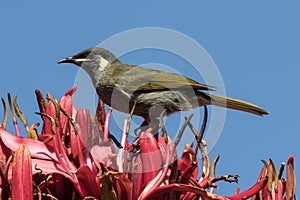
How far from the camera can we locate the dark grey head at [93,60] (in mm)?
7121

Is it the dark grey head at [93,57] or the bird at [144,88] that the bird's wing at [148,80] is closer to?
the bird at [144,88]

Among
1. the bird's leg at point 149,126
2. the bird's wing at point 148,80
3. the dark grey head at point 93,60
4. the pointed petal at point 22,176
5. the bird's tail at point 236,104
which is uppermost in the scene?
the dark grey head at point 93,60

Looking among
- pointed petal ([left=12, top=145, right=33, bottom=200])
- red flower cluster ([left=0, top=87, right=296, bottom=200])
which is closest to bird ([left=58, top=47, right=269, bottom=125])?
red flower cluster ([left=0, top=87, right=296, bottom=200])

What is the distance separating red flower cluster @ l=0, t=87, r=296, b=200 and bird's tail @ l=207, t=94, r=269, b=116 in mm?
2447

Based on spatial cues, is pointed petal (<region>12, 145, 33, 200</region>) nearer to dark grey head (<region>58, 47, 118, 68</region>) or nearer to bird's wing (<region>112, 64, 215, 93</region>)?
dark grey head (<region>58, 47, 118, 68</region>)

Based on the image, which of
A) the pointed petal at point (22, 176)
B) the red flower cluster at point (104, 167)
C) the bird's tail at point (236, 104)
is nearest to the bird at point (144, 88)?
the bird's tail at point (236, 104)

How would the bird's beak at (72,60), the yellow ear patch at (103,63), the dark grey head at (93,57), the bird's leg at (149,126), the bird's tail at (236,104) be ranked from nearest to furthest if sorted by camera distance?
the bird's leg at (149,126)
the bird's beak at (72,60)
the dark grey head at (93,57)
the bird's tail at (236,104)
the yellow ear patch at (103,63)

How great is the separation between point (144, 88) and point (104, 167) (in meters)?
3.74

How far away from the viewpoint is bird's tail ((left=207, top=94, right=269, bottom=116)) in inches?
281

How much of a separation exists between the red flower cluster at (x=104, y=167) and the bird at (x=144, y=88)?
1.99 metres

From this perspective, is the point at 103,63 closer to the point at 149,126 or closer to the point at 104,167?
the point at 149,126

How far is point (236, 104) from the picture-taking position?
748 centimetres

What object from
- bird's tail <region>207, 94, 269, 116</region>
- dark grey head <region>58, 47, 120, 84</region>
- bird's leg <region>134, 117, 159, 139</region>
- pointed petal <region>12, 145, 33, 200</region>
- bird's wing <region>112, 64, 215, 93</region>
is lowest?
pointed petal <region>12, 145, 33, 200</region>

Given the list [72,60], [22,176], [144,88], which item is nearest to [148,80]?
[144,88]
